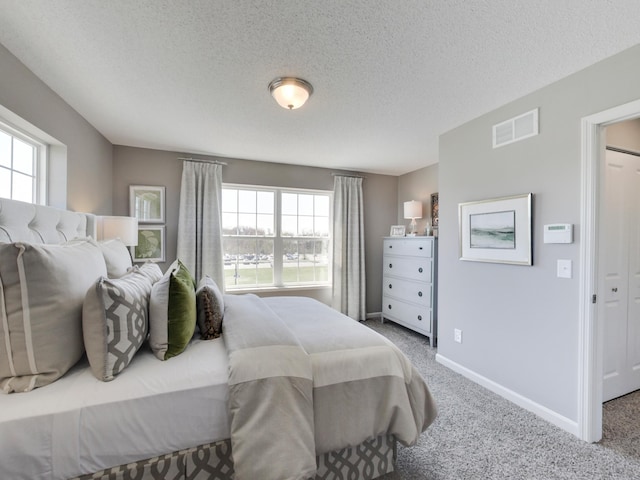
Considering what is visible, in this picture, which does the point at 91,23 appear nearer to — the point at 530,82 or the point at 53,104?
the point at 53,104

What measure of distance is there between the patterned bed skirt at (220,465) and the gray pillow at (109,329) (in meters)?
0.36

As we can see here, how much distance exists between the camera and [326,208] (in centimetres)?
476

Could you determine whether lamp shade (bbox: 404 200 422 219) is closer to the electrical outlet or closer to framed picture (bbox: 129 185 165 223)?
the electrical outlet

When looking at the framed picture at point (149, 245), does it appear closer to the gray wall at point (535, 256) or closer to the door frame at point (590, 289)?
the gray wall at point (535, 256)

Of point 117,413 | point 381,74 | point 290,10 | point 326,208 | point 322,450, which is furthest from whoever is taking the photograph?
point 326,208

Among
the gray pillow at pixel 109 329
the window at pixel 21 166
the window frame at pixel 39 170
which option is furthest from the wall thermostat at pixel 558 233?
the window frame at pixel 39 170

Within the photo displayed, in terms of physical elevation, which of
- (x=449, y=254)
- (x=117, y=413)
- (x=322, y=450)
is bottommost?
(x=322, y=450)

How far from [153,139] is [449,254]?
11.5ft

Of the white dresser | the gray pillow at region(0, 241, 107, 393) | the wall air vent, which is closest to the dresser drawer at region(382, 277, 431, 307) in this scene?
the white dresser

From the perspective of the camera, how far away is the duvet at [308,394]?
118cm

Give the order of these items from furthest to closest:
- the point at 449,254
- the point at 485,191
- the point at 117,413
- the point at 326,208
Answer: the point at 326,208 → the point at 449,254 → the point at 485,191 → the point at 117,413

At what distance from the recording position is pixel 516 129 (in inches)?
92.6

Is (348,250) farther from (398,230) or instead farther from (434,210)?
(434,210)

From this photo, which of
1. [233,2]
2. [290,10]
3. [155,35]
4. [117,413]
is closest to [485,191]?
[290,10]
